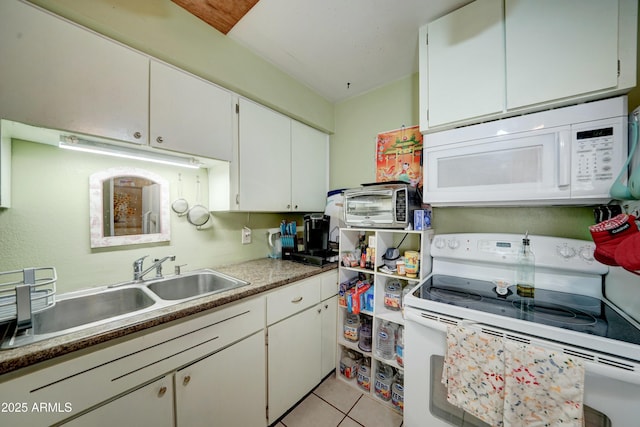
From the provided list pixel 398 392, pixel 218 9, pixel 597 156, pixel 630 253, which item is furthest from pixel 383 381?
pixel 218 9

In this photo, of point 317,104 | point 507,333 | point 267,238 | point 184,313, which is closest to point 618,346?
point 507,333

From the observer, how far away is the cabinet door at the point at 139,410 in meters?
0.79

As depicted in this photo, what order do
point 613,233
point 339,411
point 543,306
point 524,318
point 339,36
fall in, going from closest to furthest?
point 613,233, point 524,318, point 543,306, point 339,36, point 339,411

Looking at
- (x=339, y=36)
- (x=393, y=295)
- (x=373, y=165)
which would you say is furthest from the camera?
(x=373, y=165)

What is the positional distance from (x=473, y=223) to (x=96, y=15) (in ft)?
7.39

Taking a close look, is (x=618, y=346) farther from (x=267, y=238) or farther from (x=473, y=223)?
(x=267, y=238)

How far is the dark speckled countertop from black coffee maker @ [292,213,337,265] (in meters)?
0.18

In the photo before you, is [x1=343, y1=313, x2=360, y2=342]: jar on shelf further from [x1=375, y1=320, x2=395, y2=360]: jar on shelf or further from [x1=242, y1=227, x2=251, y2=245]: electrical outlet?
[x1=242, y1=227, x2=251, y2=245]: electrical outlet

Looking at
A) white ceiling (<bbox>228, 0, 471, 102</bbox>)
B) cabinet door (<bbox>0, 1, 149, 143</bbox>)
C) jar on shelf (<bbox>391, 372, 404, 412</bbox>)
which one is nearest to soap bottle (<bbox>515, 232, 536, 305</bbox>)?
jar on shelf (<bbox>391, 372, 404, 412</bbox>)

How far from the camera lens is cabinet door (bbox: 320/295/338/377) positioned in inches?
67.2

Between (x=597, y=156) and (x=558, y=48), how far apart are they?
0.51 meters

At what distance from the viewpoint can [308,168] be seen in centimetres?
209

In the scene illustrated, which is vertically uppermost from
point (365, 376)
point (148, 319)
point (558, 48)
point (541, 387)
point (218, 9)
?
point (218, 9)

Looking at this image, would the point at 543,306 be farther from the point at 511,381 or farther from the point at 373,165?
the point at 373,165
